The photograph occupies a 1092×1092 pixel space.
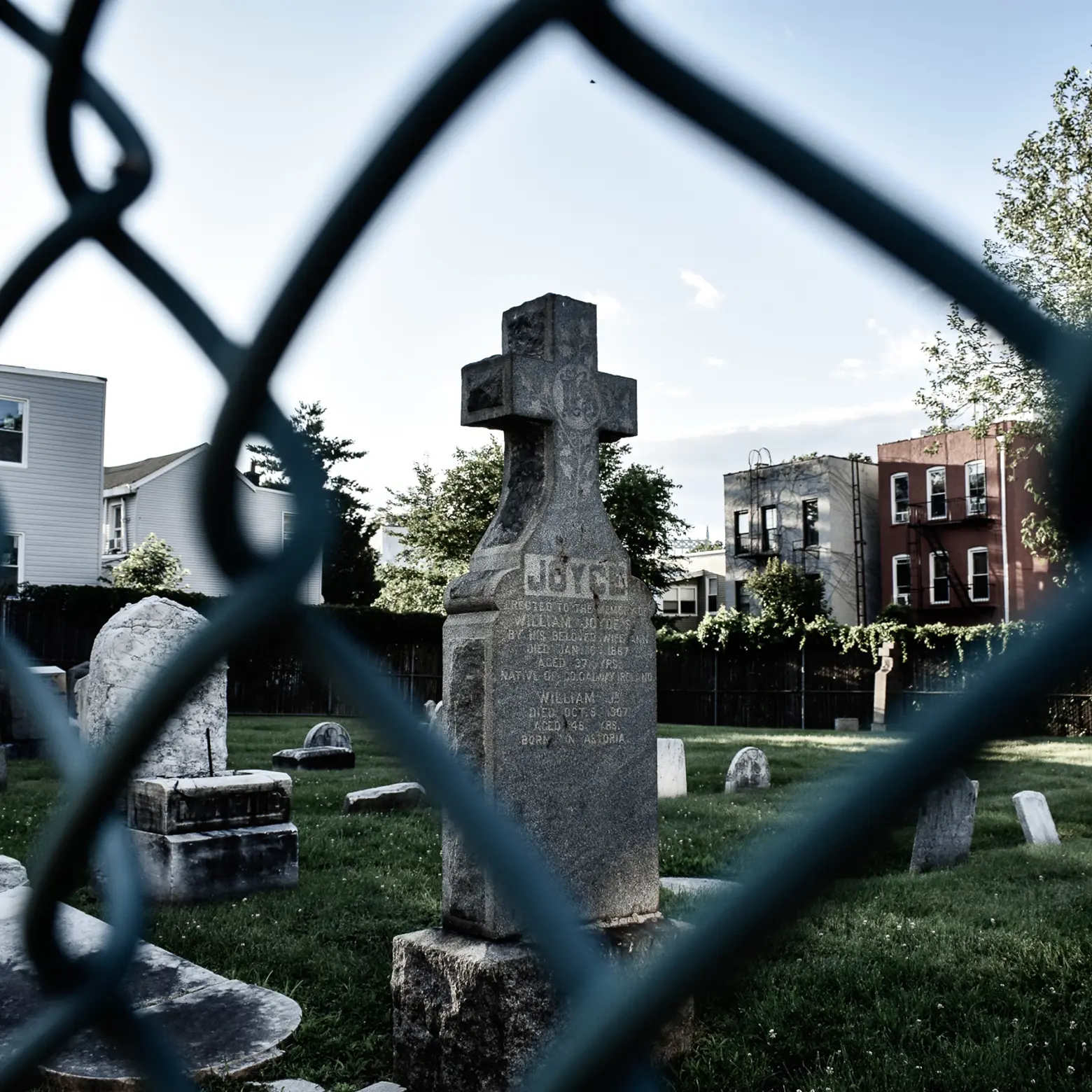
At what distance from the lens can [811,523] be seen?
39.9 metres

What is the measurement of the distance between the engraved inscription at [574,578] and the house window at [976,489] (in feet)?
99.4

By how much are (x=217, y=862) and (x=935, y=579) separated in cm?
3298

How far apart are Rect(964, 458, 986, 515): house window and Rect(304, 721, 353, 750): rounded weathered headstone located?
24.0 m

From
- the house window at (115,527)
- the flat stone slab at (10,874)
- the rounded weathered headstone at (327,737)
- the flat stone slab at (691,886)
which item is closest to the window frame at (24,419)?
the house window at (115,527)

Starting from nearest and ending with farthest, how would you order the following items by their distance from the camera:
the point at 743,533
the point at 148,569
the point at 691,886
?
the point at 691,886 < the point at 148,569 < the point at 743,533

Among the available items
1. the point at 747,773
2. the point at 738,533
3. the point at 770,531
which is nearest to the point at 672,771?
the point at 747,773

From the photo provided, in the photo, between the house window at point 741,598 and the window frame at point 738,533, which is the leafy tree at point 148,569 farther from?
the window frame at point 738,533

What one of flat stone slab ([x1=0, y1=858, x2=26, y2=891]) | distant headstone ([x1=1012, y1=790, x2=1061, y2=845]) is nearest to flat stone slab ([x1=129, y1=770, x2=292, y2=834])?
flat stone slab ([x1=0, y1=858, x2=26, y2=891])

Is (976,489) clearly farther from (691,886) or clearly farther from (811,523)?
(691,886)

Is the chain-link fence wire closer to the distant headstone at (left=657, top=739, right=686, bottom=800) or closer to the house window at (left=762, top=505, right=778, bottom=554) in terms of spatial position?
the distant headstone at (left=657, top=739, right=686, bottom=800)

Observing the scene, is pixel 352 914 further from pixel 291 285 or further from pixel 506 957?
pixel 291 285

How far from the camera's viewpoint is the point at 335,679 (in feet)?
2.56

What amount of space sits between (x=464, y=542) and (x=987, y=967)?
1349 inches

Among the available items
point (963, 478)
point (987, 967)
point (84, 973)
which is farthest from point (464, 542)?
point (84, 973)
